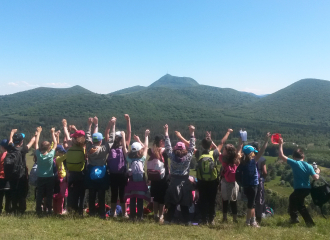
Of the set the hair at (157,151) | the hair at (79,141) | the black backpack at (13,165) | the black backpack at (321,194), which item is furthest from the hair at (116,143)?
the black backpack at (321,194)

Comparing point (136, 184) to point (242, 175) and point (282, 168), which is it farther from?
point (282, 168)

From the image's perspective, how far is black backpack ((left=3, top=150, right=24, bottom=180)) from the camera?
20.2 ft

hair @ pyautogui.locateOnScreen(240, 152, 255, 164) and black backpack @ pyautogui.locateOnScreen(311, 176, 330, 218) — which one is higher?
hair @ pyautogui.locateOnScreen(240, 152, 255, 164)

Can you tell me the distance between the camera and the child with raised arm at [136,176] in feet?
19.6

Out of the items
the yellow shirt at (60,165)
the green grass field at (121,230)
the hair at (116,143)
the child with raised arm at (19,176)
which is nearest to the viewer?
the green grass field at (121,230)

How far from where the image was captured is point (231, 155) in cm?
605

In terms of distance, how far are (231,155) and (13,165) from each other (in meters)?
4.96

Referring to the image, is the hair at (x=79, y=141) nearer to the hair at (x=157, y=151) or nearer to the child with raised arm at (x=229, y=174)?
the hair at (x=157, y=151)

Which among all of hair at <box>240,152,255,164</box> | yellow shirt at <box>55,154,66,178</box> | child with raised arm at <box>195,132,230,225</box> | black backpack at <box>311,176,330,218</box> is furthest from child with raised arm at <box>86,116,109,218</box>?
black backpack at <box>311,176,330,218</box>

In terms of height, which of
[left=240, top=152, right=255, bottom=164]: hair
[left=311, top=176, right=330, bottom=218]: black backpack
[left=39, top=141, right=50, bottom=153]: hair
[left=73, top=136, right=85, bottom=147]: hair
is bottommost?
[left=311, top=176, right=330, bottom=218]: black backpack

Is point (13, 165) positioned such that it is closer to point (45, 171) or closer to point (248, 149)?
point (45, 171)

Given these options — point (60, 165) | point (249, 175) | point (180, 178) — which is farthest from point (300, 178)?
point (60, 165)

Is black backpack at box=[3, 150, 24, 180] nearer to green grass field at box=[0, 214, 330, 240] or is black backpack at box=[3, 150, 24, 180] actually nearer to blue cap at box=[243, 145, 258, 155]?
green grass field at box=[0, 214, 330, 240]

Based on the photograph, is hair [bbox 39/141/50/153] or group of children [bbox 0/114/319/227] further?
hair [bbox 39/141/50/153]
